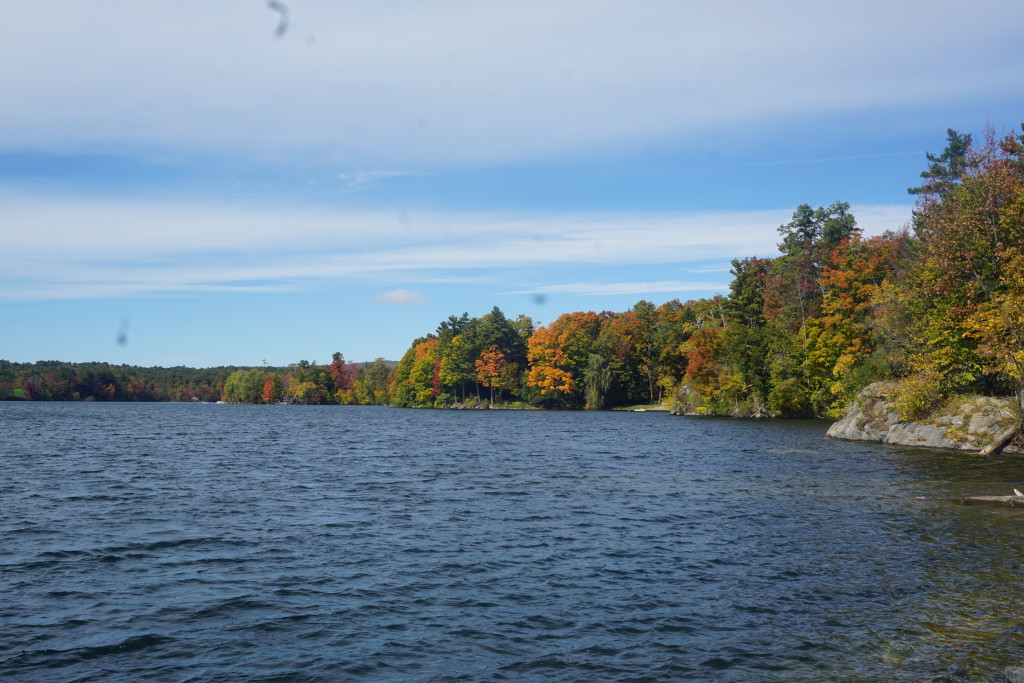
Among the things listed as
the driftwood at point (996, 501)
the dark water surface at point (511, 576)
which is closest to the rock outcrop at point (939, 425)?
the dark water surface at point (511, 576)

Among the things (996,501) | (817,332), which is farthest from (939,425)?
(817,332)

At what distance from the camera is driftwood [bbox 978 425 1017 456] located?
43.4m

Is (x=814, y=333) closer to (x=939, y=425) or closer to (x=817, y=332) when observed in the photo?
(x=817, y=332)

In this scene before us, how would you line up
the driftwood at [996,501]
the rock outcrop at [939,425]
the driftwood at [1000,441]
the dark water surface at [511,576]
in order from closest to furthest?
the dark water surface at [511,576] < the driftwood at [996,501] < the driftwood at [1000,441] < the rock outcrop at [939,425]

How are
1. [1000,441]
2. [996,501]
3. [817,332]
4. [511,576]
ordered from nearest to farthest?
[511,576] → [996,501] → [1000,441] → [817,332]

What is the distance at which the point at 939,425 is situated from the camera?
50.5 m

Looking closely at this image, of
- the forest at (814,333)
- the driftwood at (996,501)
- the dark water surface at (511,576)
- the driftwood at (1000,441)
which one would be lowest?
the dark water surface at (511,576)

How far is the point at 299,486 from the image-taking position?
3506cm

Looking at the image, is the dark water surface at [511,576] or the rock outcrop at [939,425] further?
the rock outcrop at [939,425]

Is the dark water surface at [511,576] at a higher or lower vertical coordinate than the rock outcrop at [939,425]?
lower

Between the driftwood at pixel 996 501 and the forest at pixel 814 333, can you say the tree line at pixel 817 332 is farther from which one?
the driftwood at pixel 996 501

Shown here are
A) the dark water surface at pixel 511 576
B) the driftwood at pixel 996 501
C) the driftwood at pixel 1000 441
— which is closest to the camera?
the dark water surface at pixel 511 576

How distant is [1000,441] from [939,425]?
6.98 metres

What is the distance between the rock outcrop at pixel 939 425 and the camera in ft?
151
